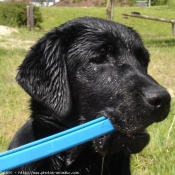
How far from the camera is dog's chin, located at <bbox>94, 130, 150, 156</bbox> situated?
2.62m

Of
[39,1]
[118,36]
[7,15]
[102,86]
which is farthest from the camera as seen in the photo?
[39,1]

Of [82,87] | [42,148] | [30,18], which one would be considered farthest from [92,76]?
[30,18]

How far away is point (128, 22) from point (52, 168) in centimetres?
2878

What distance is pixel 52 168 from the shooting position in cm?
276

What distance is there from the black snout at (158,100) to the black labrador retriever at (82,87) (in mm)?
172

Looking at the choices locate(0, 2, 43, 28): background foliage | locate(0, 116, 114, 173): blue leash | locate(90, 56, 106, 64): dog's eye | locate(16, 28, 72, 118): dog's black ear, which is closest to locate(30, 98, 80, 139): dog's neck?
locate(16, 28, 72, 118): dog's black ear

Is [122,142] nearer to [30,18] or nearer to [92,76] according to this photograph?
[92,76]

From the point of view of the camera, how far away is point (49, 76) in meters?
2.82

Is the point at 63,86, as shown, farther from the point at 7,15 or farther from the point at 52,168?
the point at 7,15

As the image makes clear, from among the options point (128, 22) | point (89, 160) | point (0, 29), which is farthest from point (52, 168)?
point (128, 22)

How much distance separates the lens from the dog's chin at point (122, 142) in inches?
103

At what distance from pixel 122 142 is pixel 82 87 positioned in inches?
18.6

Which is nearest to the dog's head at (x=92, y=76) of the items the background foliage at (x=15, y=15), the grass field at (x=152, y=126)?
the grass field at (x=152, y=126)

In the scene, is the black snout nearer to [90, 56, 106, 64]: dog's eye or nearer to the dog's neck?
[90, 56, 106, 64]: dog's eye
